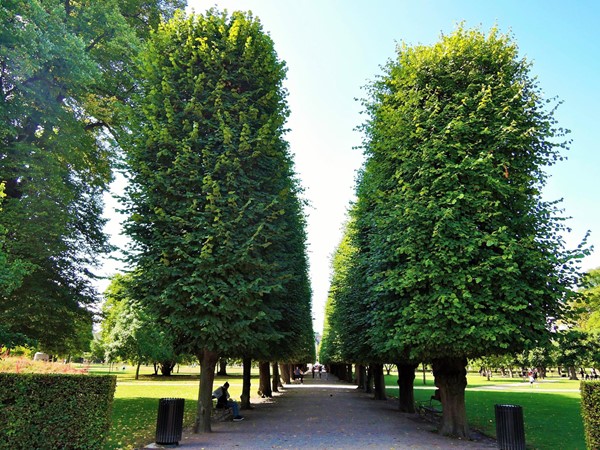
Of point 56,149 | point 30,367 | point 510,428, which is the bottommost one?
point 510,428

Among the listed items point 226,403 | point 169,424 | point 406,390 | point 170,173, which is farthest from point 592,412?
point 226,403

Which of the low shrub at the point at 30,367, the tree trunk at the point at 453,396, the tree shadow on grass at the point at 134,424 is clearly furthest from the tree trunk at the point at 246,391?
the low shrub at the point at 30,367

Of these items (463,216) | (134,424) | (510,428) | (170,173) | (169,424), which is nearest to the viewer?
(510,428)

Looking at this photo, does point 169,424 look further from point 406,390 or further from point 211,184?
point 406,390

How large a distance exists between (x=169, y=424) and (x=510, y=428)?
28.2 feet

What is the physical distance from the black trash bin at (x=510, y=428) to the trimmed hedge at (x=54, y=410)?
9353mm

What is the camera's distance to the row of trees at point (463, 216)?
11.4 m

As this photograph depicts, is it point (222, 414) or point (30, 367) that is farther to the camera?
point (222, 414)

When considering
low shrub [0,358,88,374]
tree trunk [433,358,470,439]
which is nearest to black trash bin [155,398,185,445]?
low shrub [0,358,88,374]

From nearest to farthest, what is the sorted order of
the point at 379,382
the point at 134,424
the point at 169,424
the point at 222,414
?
1. the point at 169,424
2. the point at 134,424
3. the point at 222,414
4. the point at 379,382

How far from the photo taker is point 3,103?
547 inches

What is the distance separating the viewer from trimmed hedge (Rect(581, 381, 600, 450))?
8477 mm

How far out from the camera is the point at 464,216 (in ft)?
40.0

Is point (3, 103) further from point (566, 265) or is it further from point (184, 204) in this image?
point (566, 265)
